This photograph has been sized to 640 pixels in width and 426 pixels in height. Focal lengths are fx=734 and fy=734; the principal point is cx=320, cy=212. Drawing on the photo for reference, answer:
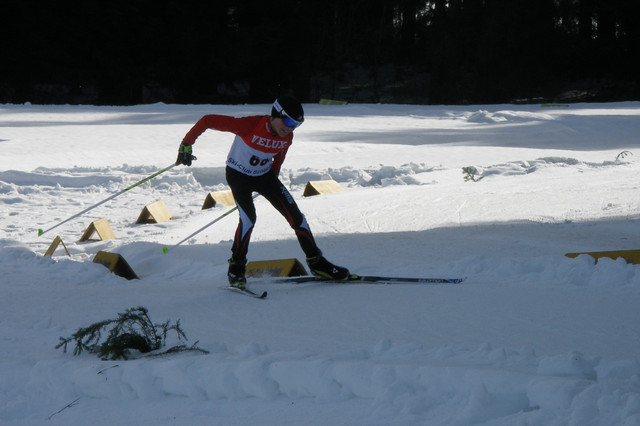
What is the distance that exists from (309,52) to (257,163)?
25775 mm

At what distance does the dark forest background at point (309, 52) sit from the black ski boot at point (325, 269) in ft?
77.8

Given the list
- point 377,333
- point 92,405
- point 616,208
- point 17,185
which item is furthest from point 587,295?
point 17,185

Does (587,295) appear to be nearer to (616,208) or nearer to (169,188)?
(616,208)

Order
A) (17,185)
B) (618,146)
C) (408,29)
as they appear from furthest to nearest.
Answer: (408,29) → (618,146) → (17,185)

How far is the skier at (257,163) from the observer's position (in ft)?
15.9

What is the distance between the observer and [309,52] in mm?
30031

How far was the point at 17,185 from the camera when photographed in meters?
10.7

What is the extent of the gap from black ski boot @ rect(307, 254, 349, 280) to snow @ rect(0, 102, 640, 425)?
0.36ft

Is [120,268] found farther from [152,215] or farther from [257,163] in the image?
[152,215]

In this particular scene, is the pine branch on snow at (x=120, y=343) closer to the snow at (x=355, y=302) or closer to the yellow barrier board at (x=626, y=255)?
the snow at (x=355, y=302)

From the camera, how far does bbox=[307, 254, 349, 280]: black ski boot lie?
17.2ft

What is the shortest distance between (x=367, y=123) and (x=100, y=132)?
659 centimetres

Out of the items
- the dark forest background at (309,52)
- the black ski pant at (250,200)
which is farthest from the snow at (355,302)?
the dark forest background at (309,52)

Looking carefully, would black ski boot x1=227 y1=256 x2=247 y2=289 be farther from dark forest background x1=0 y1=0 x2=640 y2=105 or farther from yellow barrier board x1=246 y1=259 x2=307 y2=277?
dark forest background x1=0 y1=0 x2=640 y2=105
